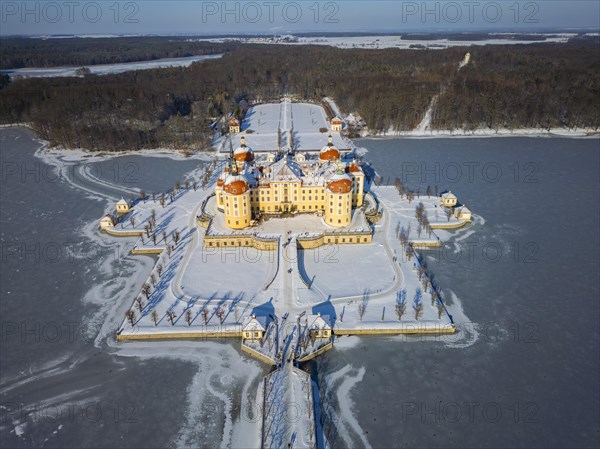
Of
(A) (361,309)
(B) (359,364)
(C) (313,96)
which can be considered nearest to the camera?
(B) (359,364)

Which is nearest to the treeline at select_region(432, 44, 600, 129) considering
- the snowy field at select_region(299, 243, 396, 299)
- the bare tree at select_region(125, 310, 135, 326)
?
the snowy field at select_region(299, 243, 396, 299)

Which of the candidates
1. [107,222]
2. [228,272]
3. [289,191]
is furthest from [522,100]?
[107,222]

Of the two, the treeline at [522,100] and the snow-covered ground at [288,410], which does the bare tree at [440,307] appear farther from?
the treeline at [522,100]

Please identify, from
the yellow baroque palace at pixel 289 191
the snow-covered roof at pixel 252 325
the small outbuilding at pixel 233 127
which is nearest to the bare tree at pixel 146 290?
the snow-covered roof at pixel 252 325

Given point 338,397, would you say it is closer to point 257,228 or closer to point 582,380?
point 582,380

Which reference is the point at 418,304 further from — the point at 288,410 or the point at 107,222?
the point at 107,222

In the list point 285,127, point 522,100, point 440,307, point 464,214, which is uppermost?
point 522,100
